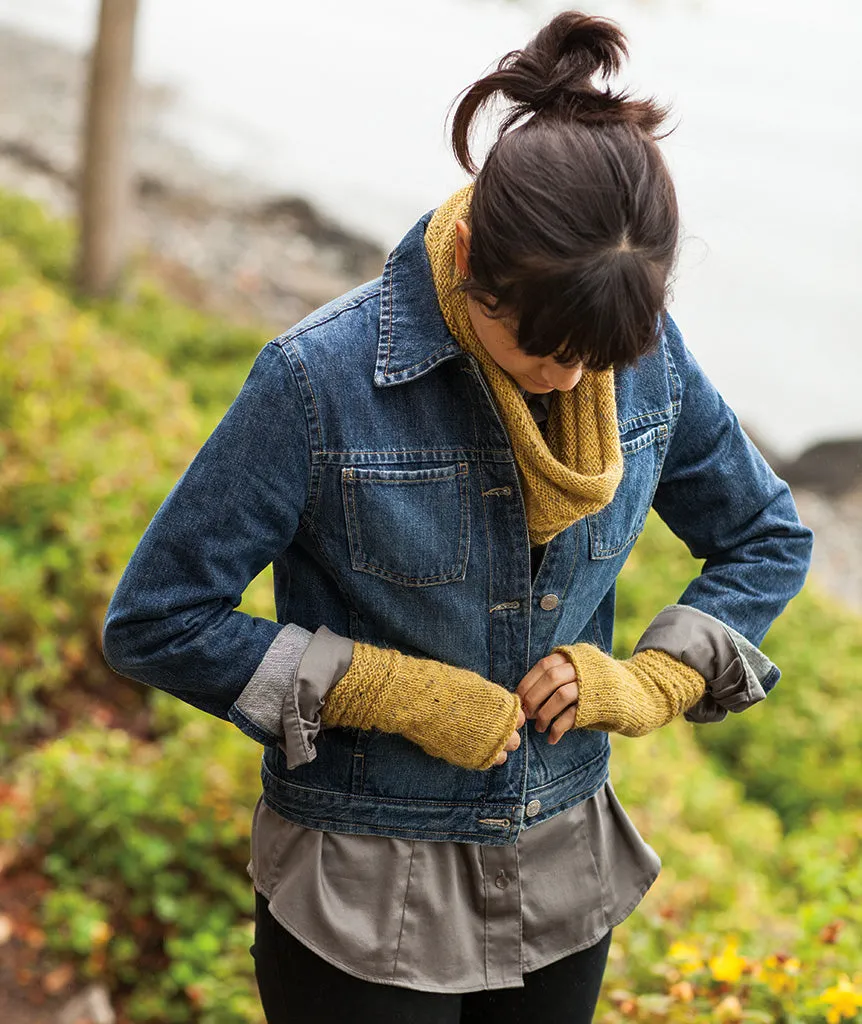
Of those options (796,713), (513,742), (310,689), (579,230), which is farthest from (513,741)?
(796,713)

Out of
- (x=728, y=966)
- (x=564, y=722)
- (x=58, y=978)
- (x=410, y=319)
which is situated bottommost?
(x=58, y=978)

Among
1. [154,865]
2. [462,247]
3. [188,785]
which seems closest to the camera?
[462,247]

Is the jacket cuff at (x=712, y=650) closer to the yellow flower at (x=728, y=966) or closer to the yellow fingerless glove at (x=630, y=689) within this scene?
the yellow fingerless glove at (x=630, y=689)

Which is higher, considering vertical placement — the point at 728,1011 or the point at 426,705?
the point at 426,705

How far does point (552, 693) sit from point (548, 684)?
2 cm

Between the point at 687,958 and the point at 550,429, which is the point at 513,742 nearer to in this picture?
the point at 550,429

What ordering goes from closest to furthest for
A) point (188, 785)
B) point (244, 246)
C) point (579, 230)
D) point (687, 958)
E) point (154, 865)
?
point (579, 230) → point (687, 958) → point (154, 865) → point (188, 785) → point (244, 246)

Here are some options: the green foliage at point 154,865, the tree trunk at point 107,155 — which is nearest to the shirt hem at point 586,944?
the green foliage at point 154,865

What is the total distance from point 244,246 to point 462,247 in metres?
8.96

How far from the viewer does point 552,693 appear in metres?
1.55

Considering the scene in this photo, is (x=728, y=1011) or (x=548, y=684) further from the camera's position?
(x=728, y=1011)

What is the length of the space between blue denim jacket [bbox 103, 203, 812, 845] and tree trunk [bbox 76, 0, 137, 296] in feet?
20.3

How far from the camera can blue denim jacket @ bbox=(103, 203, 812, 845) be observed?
4.58ft

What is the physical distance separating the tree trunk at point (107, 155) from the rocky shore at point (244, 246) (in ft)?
3.81
